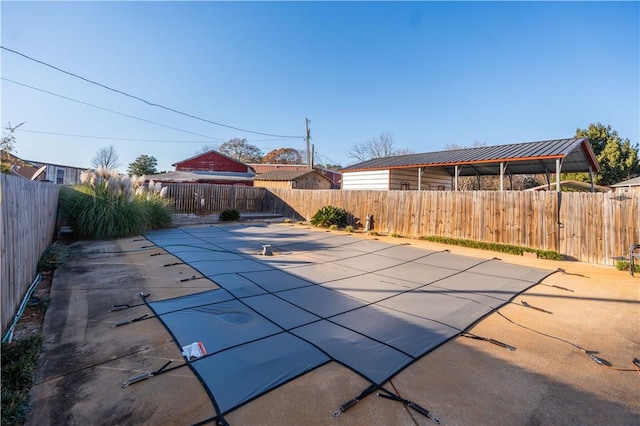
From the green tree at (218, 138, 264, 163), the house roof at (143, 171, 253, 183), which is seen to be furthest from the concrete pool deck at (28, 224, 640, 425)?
the green tree at (218, 138, 264, 163)

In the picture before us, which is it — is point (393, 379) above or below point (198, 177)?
below

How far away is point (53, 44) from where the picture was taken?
324 inches

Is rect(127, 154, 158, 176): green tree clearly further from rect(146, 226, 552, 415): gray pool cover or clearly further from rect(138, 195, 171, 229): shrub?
rect(146, 226, 552, 415): gray pool cover

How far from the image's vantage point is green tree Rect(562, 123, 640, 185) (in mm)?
17047

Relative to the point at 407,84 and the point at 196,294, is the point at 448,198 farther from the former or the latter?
the point at 407,84

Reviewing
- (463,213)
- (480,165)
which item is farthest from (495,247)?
(480,165)

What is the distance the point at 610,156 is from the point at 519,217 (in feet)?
53.5

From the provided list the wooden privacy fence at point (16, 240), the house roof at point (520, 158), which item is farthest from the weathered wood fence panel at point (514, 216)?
the wooden privacy fence at point (16, 240)

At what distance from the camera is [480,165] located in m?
11.3

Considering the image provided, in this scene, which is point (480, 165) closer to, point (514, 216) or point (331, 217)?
point (514, 216)

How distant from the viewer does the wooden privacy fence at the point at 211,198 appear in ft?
43.1

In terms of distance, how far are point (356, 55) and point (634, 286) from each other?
41.9 ft

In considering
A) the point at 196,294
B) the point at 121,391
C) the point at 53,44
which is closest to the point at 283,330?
the point at 121,391

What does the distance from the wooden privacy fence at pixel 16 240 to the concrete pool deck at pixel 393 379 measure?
0.35 meters
